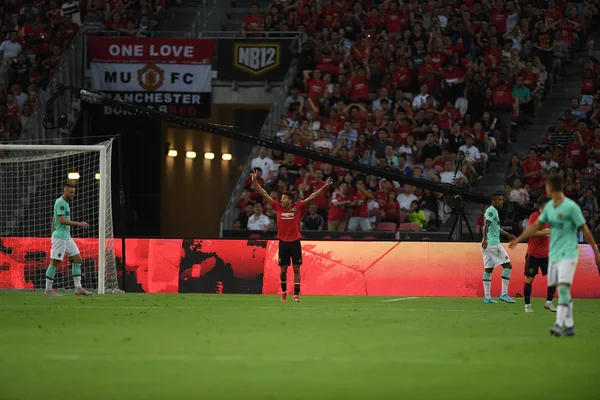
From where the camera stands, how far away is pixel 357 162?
92.0 ft

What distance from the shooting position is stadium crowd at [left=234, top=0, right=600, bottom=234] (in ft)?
93.8

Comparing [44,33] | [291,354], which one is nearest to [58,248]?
[291,354]

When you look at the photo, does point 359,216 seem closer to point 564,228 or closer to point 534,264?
point 534,264

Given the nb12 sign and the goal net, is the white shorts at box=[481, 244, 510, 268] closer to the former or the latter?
the goal net

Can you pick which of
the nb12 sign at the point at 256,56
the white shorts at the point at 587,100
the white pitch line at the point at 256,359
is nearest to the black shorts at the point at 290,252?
the white pitch line at the point at 256,359

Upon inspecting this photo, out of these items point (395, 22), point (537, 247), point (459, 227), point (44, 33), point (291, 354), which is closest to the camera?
point (291, 354)

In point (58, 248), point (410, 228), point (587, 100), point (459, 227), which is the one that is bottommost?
point (58, 248)

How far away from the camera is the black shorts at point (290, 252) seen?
860 inches

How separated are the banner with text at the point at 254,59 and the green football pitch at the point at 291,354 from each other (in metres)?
16.3

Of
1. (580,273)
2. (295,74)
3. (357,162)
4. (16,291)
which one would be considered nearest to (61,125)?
(16,291)

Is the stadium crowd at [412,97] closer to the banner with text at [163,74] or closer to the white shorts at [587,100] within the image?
the white shorts at [587,100]

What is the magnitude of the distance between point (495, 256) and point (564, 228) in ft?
29.5

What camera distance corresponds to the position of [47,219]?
27688mm

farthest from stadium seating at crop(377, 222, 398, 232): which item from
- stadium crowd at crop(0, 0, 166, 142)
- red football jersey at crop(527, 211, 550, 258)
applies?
stadium crowd at crop(0, 0, 166, 142)
